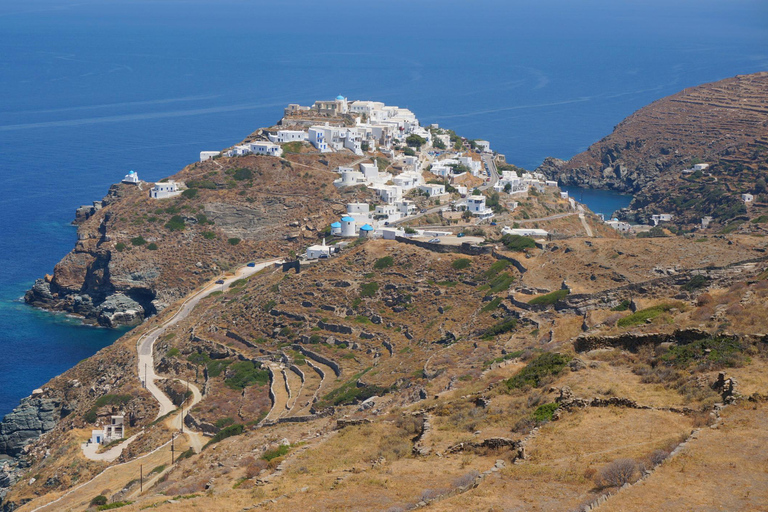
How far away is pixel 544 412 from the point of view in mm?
24594

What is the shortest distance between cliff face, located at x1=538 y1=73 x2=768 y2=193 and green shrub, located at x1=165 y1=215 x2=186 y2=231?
222 feet

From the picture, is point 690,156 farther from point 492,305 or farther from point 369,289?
point 492,305

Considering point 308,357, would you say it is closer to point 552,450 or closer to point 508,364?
point 508,364

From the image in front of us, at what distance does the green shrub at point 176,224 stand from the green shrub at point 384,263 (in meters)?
34.0

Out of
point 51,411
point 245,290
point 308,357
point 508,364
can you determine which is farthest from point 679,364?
point 245,290

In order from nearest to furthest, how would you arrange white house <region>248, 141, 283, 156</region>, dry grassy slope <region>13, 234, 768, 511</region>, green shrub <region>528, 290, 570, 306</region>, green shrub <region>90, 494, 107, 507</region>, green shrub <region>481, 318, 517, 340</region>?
1. dry grassy slope <region>13, 234, 768, 511</region>
2. green shrub <region>90, 494, 107, 507</region>
3. green shrub <region>481, 318, 517, 340</region>
4. green shrub <region>528, 290, 570, 306</region>
5. white house <region>248, 141, 283, 156</region>

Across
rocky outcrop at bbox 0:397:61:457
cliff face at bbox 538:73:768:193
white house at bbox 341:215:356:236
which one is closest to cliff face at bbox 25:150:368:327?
white house at bbox 341:215:356:236

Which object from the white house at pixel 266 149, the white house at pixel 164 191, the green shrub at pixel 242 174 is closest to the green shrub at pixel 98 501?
the white house at pixel 164 191

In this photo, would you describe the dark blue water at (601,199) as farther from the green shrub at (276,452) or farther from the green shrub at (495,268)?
the green shrub at (276,452)

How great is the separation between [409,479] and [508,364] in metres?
11.2

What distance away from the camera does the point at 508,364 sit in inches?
1293

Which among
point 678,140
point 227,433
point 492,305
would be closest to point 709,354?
point 227,433

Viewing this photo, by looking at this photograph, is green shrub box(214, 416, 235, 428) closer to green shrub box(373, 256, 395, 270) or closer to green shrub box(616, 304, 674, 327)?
green shrub box(373, 256, 395, 270)

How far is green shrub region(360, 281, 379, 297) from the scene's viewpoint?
60.1 metres
